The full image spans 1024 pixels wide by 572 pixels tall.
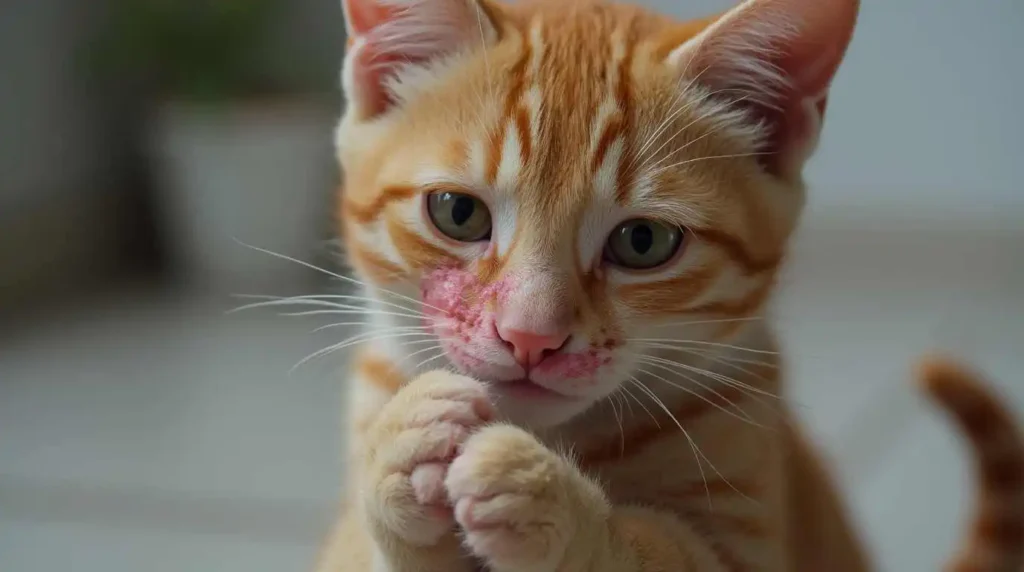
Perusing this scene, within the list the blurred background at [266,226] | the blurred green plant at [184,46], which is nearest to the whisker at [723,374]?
the blurred background at [266,226]

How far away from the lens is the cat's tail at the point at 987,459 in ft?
2.94

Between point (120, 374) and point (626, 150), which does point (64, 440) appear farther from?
point (626, 150)

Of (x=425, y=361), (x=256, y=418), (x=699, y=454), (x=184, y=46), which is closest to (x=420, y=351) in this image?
(x=425, y=361)

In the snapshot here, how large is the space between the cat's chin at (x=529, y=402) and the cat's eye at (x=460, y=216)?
0.37ft

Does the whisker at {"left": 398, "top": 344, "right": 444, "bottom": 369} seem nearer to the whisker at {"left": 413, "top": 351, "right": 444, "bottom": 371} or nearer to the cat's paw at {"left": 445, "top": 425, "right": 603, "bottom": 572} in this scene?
the whisker at {"left": 413, "top": 351, "right": 444, "bottom": 371}

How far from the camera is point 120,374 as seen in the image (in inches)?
65.4

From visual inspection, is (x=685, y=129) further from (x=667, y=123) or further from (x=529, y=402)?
(x=529, y=402)

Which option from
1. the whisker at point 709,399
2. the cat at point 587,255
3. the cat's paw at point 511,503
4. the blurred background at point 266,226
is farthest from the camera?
the blurred background at point 266,226

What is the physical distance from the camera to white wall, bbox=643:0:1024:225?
6.52ft

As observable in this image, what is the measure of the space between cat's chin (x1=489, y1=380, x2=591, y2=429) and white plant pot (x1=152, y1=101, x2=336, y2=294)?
146cm

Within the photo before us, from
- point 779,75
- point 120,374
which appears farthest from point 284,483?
point 779,75

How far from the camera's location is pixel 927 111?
2.07 metres

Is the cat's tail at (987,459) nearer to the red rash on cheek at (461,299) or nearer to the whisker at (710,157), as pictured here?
the whisker at (710,157)

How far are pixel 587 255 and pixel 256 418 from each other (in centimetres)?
101
